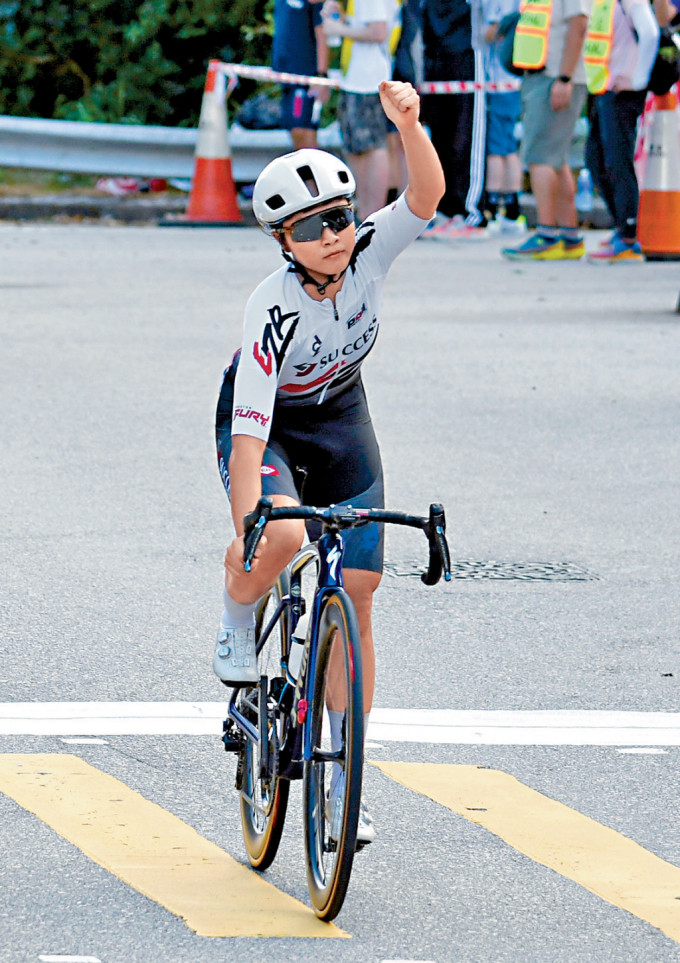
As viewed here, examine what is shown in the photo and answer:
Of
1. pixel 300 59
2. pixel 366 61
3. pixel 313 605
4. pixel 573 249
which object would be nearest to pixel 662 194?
pixel 573 249

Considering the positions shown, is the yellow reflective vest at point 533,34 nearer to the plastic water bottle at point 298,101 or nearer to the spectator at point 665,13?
the spectator at point 665,13

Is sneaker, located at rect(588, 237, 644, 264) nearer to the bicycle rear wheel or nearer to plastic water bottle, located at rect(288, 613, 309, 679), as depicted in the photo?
plastic water bottle, located at rect(288, 613, 309, 679)

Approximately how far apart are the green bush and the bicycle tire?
1777 centimetres

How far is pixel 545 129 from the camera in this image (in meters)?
16.0

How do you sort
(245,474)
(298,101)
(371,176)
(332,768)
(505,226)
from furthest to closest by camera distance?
(505,226), (298,101), (371,176), (245,474), (332,768)

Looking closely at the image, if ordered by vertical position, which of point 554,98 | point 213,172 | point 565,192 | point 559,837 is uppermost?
point 554,98

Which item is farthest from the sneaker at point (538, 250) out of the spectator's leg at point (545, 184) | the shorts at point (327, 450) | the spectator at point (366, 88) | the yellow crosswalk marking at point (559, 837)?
the shorts at point (327, 450)

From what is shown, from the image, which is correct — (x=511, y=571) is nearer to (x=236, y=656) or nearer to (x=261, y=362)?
(x=236, y=656)

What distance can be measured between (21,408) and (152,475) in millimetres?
1731

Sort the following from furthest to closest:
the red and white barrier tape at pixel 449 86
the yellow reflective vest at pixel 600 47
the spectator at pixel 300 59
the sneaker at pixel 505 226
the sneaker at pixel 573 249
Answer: the sneaker at pixel 505 226
the spectator at pixel 300 59
the red and white barrier tape at pixel 449 86
the sneaker at pixel 573 249
the yellow reflective vest at pixel 600 47

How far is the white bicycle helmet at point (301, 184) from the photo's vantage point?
14.5ft

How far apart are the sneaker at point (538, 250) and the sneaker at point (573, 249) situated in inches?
1.2

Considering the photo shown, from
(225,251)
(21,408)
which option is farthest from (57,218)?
(21,408)

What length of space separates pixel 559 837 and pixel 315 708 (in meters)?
0.86
